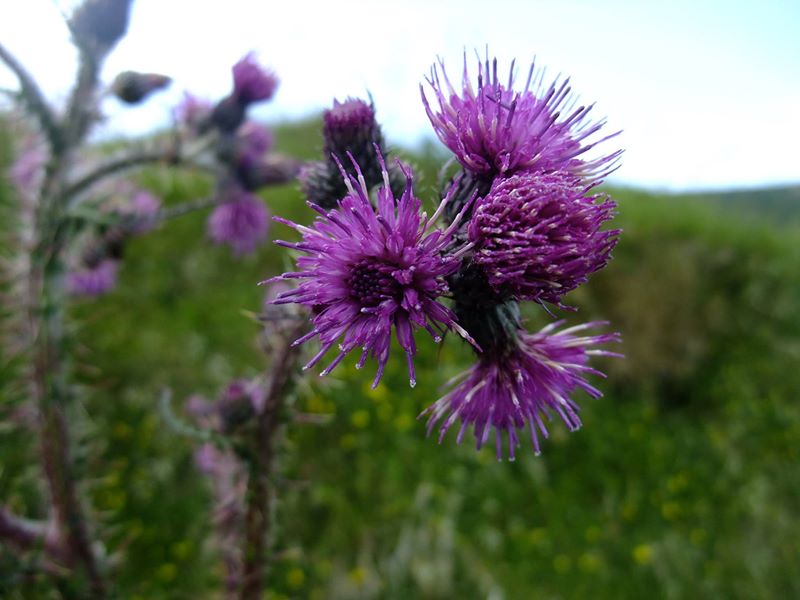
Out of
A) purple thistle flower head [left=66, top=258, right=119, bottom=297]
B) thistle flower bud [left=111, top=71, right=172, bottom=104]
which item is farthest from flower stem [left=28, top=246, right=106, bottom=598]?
purple thistle flower head [left=66, top=258, right=119, bottom=297]

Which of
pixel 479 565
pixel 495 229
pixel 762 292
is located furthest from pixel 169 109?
pixel 762 292

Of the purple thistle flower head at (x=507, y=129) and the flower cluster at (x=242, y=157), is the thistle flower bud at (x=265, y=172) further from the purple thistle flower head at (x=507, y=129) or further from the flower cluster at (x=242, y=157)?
the purple thistle flower head at (x=507, y=129)

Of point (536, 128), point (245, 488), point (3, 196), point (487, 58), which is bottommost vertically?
point (245, 488)

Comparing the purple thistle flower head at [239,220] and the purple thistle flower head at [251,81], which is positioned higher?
the purple thistle flower head at [251,81]

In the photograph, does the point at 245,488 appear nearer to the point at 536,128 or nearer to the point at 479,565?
the point at 536,128

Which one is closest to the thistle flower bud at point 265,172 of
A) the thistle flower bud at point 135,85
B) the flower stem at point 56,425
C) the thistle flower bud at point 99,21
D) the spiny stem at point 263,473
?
the thistle flower bud at point 135,85

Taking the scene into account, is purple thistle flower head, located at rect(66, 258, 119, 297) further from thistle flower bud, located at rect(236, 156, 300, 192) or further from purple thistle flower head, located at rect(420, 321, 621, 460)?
purple thistle flower head, located at rect(420, 321, 621, 460)
